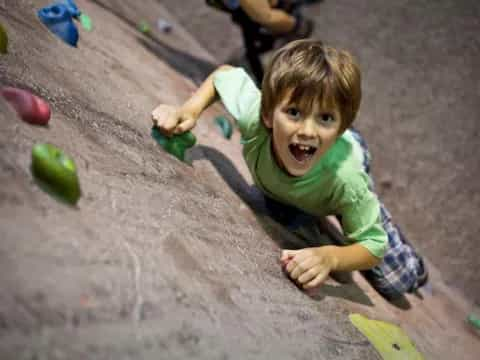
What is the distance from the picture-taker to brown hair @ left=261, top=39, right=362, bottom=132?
96cm

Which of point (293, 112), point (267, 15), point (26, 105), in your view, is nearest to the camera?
point (26, 105)

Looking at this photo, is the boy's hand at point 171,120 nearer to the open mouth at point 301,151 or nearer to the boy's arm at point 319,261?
the open mouth at point 301,151

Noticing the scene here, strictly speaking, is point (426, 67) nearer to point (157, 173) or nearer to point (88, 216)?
point (157, 173)

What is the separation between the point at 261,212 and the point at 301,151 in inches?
10.9

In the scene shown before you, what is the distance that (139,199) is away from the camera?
74cm

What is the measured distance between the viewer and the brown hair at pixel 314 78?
37.7 inches

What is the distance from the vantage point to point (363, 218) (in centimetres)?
109

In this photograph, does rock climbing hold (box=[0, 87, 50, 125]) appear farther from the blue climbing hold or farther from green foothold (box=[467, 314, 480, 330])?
green foothold (box=[467, 314, 480, 330])

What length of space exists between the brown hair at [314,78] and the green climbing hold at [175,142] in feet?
0.73

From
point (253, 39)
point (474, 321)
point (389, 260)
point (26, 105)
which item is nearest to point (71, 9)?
point (26, 105)

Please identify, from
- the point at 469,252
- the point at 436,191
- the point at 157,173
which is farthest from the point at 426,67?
the point at 157,173

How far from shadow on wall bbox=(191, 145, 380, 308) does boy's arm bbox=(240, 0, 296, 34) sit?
87cm

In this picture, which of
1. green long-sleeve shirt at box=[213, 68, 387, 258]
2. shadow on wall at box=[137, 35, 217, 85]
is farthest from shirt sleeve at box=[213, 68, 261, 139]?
shadow on wall at box=[137, 35, 217, 85]

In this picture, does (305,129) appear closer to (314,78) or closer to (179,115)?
(314,78)
